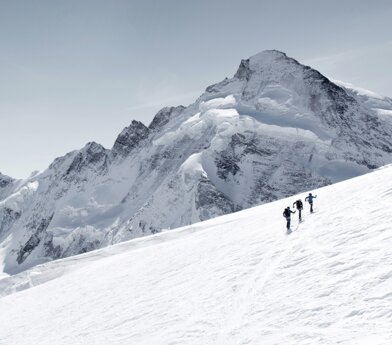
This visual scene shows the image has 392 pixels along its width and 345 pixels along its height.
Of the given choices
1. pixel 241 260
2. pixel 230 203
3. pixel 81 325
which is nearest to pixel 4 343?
pixel 81 325

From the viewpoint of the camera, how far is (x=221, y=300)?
17.7 m

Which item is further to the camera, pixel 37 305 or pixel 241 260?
pixel 37 305

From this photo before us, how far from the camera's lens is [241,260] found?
73.3ft

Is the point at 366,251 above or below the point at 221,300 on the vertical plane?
above

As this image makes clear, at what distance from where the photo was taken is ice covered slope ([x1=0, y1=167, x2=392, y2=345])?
12.8m

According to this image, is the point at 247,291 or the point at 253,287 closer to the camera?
the point at 247,291

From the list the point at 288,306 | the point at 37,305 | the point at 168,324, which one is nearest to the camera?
the point at 288,306

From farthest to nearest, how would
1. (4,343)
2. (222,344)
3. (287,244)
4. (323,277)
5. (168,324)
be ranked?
(4,343), (287,244), (168,324), (323,277), (222,344)

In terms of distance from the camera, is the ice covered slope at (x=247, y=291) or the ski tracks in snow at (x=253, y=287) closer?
the ice covered slope at (x=247, y=291)

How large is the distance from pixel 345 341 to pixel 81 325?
572 inches

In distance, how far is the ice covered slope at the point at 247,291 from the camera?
12.8m

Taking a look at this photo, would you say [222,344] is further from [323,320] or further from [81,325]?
[81,325]

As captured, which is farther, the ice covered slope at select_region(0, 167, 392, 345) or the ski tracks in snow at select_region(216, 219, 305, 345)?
the ski tracks in snow at select_region(216, 219, 305, 345)

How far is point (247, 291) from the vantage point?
17.2 metres
